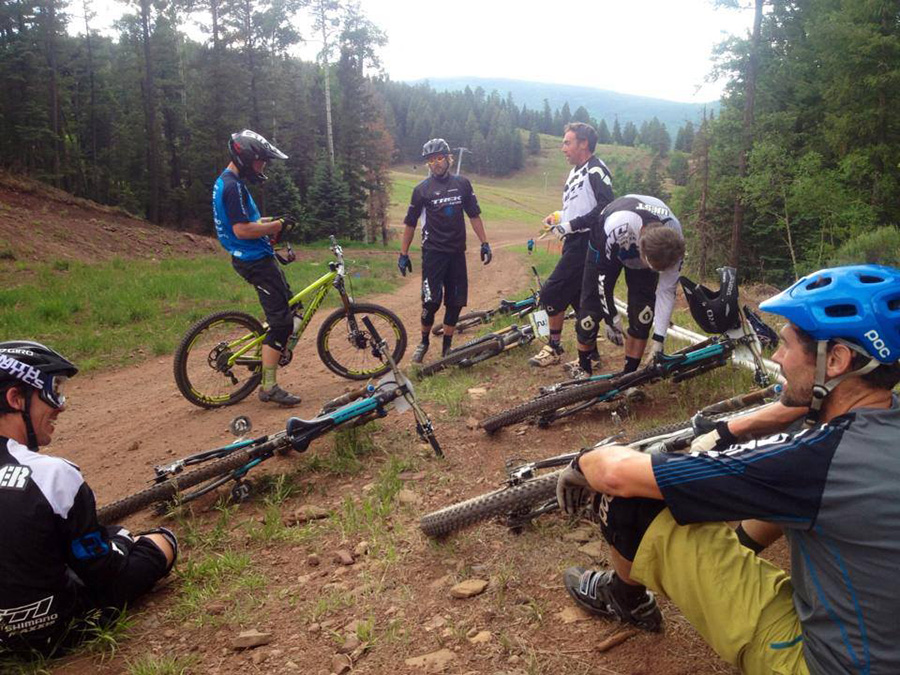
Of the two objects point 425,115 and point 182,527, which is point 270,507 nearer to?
point 182,527

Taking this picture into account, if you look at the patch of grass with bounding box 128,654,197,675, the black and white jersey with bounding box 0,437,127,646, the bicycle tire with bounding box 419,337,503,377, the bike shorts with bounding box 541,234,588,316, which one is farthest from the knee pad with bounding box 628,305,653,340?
the black and white jersey with bounding box 0,437,127,646

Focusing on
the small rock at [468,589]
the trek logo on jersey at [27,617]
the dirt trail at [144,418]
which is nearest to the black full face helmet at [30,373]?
the trek logo on jersey at [27,617]

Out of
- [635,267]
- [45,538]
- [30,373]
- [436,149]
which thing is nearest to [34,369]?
[30,373]

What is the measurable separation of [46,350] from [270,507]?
5.91 feet

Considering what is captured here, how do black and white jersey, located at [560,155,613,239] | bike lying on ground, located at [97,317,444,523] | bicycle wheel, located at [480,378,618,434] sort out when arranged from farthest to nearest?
1. black and white jersey, located at [560,155,613,239]
2. bicycle wheel, located at [480,378,618,434]
3. bike lying on ground, located at [97,317,444,523]

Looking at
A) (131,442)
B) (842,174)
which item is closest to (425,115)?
(842,174)

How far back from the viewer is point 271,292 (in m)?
6.28

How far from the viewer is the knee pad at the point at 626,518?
2285 millimetres

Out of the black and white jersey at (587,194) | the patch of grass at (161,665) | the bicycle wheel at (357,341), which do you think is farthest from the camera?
the bicycle wheel at (357,341)

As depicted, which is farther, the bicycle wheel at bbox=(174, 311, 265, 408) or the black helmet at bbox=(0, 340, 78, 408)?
the bicycle wheel at bbox=(174, 311, 265, 408)

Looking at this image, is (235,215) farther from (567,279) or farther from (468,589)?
(468,589)

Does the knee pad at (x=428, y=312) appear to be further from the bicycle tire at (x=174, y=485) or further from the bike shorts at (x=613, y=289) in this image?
the bicycle tire at (x=174, y=485)

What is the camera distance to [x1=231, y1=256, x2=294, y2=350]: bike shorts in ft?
20.4

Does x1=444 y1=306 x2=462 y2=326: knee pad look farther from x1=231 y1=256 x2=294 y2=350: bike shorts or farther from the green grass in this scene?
the green grass
